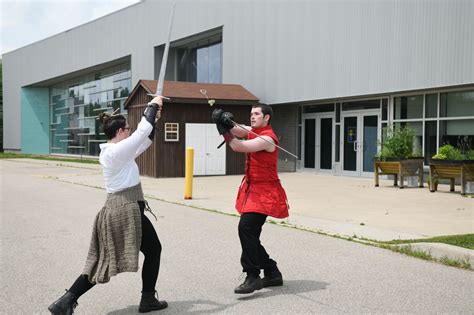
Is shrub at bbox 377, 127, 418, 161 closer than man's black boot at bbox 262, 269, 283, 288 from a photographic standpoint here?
No

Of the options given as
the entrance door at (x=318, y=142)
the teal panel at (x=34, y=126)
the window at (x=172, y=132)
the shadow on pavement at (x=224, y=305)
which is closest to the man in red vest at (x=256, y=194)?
the shadow on pavement at (x=224, y=305)

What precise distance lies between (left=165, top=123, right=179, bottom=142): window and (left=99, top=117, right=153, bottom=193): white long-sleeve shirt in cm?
1735

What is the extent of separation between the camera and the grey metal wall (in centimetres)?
1747

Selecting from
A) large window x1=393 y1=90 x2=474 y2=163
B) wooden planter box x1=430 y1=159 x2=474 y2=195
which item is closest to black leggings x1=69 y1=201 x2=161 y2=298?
wooden planter box x1=430 y1=159 x2=474 y2=195

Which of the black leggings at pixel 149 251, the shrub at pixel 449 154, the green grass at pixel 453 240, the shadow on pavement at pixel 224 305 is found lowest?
the shadow on pavement at pixel 224 305

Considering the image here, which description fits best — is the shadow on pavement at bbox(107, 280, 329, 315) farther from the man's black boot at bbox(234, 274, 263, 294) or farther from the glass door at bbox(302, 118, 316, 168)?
the glass door at bbox(302, 118, 316, 168)

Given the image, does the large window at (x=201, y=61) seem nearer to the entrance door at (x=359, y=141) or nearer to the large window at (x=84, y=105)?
the large window at (x=84, y=105)

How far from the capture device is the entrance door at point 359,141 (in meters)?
21.4

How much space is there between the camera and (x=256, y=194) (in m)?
5.52

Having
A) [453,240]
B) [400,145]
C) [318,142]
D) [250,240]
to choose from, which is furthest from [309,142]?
[250,240]

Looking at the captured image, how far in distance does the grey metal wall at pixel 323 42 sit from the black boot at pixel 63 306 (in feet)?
48.9

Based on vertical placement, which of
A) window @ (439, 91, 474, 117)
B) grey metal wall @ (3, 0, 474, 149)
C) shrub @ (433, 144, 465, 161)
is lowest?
shrub @ (433, 144, 465, 161)

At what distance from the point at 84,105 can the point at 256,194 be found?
4327 centimetres

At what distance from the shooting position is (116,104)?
134ft
